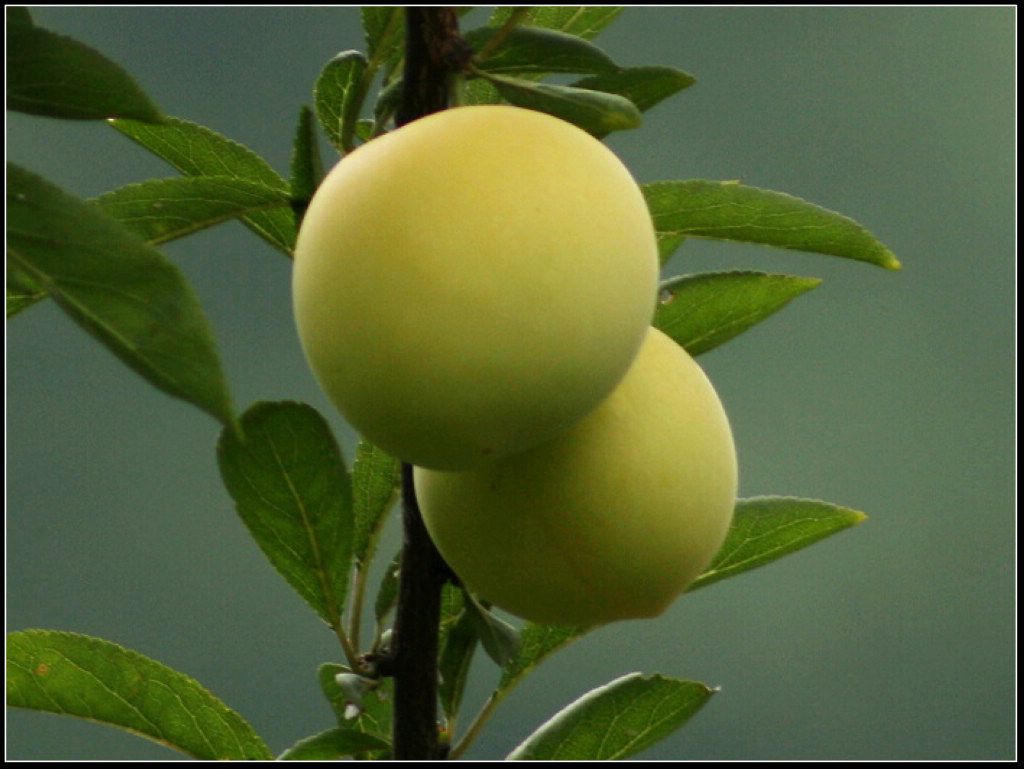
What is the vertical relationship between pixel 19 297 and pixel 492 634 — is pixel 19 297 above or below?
above

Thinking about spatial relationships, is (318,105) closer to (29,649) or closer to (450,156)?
(450,156)

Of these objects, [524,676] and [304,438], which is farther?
[524,676]

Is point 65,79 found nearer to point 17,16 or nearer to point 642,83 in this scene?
point 17,16

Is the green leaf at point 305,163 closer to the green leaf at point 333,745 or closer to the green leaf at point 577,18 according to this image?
the green leaf at point 577,18

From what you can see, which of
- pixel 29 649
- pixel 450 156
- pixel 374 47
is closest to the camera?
pixel 450 156

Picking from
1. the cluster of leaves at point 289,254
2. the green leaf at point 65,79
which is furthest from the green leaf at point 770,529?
the green leaf at point 65,79

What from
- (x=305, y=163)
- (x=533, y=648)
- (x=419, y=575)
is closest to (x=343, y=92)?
(x=305, y=163)

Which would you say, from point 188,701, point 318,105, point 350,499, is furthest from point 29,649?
point 318,105
